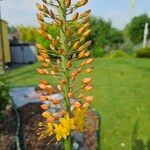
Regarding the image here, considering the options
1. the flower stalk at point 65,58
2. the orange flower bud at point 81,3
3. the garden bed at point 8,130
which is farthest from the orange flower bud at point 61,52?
the garden bed at point 8,130

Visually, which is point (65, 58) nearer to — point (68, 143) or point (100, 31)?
point (68, 143)

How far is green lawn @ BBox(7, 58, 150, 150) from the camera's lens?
970 centimetres

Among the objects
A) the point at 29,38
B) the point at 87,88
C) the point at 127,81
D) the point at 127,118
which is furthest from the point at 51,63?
the point at 29,38

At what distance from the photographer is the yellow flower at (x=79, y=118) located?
3246 millimetres

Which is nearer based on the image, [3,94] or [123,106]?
[3,94]

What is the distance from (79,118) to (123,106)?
31.9 ft

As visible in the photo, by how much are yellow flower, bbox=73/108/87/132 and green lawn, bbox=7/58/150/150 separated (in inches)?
148

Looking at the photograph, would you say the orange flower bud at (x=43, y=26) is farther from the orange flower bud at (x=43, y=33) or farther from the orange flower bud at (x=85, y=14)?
the orange flower bud at (x=85, y=14)

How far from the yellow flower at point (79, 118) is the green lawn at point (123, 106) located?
375cm

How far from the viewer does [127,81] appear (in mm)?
17484

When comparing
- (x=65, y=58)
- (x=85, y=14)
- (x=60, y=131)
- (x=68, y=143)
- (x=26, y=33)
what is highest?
(x=85, y=14)

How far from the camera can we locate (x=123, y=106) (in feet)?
42.1

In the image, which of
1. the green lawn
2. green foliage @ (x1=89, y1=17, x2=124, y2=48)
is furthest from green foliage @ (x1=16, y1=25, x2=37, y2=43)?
the green lawn

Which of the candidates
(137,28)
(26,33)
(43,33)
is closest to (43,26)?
(43,33)
